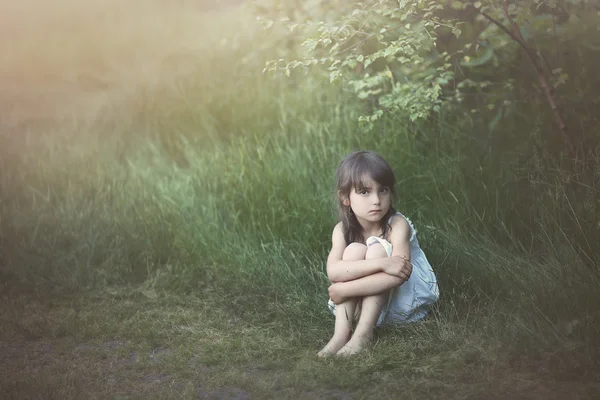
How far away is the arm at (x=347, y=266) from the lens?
3.19 metres

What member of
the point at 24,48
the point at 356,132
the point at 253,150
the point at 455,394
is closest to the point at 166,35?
the point at 24,48

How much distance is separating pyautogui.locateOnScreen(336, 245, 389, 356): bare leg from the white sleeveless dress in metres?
0.07

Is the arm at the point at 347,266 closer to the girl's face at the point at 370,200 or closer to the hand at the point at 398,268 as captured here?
the hand at the point at 398,268

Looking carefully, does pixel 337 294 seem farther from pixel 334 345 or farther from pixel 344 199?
pixel 344 199

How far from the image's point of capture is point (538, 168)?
12.6 ft

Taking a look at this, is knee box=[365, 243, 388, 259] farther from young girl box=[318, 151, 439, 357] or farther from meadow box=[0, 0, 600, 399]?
meadow box=[0, 0, 600, 399]

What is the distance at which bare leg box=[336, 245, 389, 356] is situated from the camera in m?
3.19

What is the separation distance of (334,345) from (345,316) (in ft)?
0.47

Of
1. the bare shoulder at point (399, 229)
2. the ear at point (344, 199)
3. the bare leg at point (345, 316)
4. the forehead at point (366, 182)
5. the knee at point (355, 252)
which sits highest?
the forehead at point (366, 182)

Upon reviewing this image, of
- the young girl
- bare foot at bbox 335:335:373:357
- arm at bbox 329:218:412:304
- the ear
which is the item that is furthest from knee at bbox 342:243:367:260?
bare foot at bbox 335:335:373:357

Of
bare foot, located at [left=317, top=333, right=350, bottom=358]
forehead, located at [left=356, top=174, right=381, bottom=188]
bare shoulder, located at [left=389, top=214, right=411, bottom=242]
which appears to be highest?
forehead, located at [left=356, top=174, right=381, bottom=188]

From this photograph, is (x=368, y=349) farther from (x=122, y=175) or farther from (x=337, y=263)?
(x=122, y=175)

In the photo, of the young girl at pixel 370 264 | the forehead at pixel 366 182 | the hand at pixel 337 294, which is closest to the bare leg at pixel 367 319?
the young girl at pixel 370 264

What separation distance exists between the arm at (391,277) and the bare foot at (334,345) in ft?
0.53
